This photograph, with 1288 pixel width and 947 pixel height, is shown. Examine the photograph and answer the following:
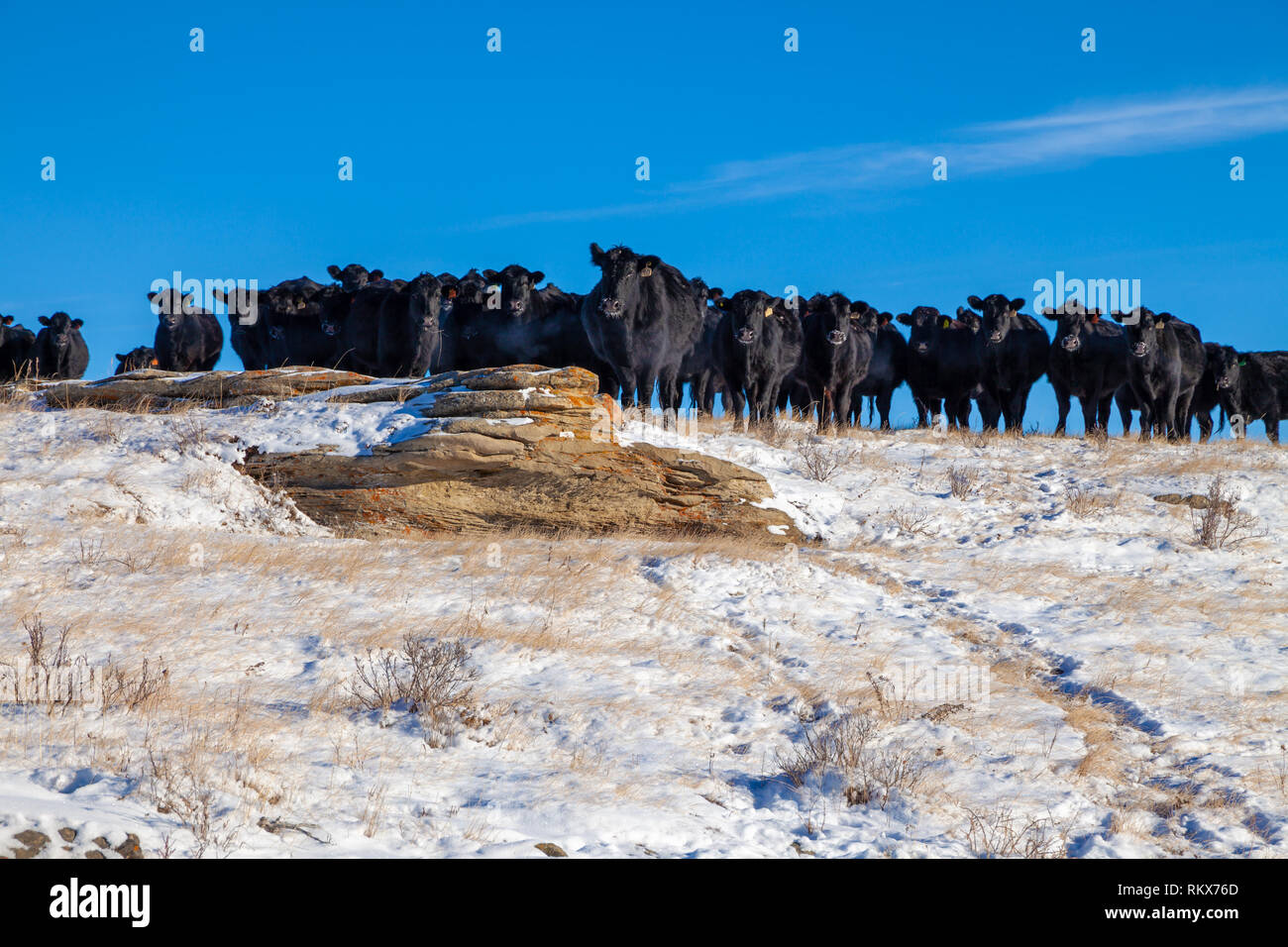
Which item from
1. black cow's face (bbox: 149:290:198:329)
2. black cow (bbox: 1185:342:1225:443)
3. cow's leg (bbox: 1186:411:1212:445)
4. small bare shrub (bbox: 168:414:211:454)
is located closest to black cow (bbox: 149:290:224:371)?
black cow's face (bbox: 149:290:198:329)

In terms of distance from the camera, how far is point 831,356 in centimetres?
2317

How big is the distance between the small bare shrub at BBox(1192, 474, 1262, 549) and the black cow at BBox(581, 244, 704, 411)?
334 inches

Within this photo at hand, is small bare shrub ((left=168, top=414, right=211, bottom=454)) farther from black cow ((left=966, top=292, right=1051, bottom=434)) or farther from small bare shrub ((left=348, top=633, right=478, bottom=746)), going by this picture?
black cow ((left=966, top=292, right=1051, bottom=434))

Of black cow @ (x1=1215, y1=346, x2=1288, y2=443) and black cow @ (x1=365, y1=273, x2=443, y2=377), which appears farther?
black cow @ (x1=1215, y1=346, x2=1288, y2=443)

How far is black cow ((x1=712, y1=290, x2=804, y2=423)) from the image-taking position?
69.7ft

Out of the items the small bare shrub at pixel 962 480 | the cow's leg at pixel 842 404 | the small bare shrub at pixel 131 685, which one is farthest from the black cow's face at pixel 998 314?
the small bare shrub at pixel 131 685

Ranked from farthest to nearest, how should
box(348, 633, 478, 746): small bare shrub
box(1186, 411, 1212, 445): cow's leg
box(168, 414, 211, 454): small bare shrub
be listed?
box(1186, 411, 1212, 445): cow's leg < box(168, 414, 211, 454): small bare shrub < box(348, 633, 478, 746): small bare shrub

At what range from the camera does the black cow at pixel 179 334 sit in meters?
25.0

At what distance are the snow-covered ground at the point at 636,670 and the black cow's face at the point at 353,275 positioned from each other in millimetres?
10434

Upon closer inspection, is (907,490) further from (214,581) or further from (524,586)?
(214,581)

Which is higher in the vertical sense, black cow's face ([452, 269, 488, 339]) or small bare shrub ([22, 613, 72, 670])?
black cow's face ([452, 269, 488, 339])

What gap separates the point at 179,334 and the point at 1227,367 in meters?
24.7

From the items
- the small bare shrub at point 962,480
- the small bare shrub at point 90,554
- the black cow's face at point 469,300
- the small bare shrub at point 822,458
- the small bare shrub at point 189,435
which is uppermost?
the black cow's face at point 469,300

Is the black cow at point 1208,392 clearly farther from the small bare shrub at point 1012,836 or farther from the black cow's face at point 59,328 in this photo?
the black cow's face at point 59,328
